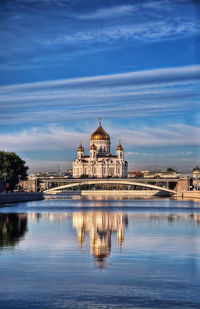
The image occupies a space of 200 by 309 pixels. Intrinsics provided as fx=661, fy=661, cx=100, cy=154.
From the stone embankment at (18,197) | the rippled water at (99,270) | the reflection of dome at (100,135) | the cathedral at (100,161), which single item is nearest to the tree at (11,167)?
the stone embankment at (18,197)

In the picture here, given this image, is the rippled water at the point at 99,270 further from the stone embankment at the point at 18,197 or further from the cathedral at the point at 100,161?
the cathedral at the point at 100,161

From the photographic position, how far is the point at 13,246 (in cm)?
2308

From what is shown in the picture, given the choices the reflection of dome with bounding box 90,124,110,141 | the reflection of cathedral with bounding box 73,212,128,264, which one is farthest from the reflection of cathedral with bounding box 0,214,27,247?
the reflection of dome with bounding box 90,124,110,141

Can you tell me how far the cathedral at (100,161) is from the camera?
632 ft

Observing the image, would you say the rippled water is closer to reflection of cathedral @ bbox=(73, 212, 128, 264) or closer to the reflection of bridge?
reflection of cathedral @ bbox=(73, 212, 128, 264)

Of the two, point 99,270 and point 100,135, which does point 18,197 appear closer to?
point 99,270

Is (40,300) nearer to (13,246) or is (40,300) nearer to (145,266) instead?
(145,266)

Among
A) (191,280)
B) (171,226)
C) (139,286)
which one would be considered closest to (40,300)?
(139,286)

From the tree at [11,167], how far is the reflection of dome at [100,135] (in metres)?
107

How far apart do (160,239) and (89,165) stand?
167 meters

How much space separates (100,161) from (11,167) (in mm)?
108434

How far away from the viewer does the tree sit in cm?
8381

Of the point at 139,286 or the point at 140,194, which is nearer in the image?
the point at 139,286

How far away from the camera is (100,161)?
19325 cm
